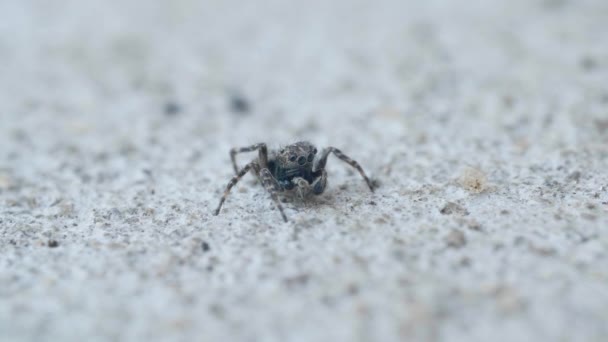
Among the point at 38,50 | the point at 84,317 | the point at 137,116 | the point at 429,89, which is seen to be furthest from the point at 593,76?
the point at 38,50

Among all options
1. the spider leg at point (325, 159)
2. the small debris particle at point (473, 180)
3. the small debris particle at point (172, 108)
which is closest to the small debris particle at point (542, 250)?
the small debris particle at point (473, 180)

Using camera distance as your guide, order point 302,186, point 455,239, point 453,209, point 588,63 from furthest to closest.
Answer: point 588,63 < point 302,186 < point 453,209 < point 455,239

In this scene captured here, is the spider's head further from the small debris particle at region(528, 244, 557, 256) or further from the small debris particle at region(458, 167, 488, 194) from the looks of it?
the small debris particle at region(528, 244, 557, 256)

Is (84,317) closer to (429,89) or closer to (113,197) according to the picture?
(113,197)

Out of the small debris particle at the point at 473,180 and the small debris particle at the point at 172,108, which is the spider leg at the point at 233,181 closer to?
the small debris particle at the point at 473,180

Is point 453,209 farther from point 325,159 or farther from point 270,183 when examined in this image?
point 270,183

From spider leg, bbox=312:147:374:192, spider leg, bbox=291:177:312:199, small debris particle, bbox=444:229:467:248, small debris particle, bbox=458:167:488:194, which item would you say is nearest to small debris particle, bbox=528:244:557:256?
small debris particle, bbox=444:229:467:248

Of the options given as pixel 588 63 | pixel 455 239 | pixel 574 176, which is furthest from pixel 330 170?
pixel 588 63
